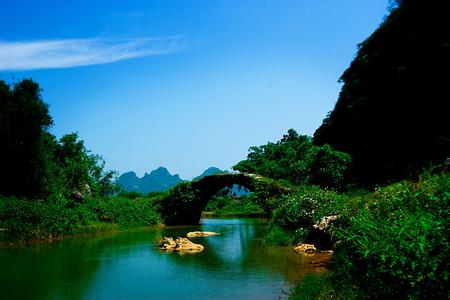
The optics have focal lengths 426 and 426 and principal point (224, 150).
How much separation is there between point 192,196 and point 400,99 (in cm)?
1785

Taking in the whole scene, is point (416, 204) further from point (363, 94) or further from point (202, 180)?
point (363, 94)

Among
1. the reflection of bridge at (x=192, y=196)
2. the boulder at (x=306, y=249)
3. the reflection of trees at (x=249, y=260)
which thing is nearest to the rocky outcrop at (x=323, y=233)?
the boulder at (x=306, y=249)

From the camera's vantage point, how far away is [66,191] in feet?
108

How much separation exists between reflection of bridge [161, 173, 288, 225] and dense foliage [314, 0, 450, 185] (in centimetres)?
1038

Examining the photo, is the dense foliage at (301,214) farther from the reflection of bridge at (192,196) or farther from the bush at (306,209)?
the reflection of bridge at (192,196)

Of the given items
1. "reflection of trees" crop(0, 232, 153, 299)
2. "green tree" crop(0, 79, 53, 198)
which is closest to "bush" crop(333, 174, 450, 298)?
"reflection of trees" crop(0, 232, 153, 299)

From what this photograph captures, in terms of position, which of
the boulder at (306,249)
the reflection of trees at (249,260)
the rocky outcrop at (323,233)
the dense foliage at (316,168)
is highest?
the dense foliage at (316,168)

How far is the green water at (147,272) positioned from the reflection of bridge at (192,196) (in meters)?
13.9

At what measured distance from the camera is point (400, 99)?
33000 millimetres

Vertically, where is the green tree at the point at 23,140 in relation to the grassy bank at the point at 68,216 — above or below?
above

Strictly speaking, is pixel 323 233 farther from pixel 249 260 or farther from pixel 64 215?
pixel 64 215

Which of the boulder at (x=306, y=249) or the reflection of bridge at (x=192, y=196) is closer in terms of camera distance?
the boulder at (x=306, y=249)

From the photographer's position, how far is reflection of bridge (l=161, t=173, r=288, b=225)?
1272 inches

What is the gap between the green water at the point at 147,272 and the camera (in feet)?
31.8
